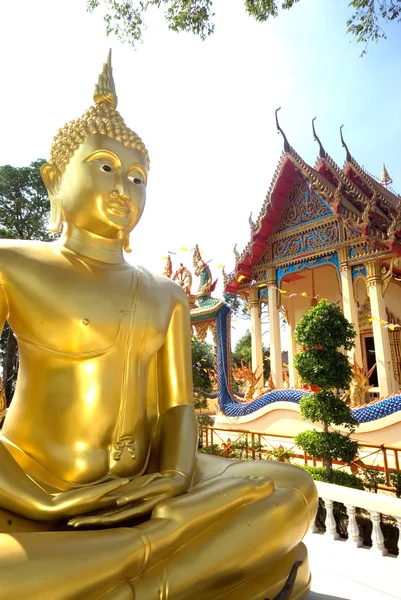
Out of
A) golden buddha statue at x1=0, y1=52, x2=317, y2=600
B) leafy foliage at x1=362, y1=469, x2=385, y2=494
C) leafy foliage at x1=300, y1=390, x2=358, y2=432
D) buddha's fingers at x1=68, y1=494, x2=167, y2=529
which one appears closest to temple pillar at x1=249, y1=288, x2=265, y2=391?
leafy foliage at x1=300, y1=390, x2=358, y2=432

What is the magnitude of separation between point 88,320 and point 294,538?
3.44 ft

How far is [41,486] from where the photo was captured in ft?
4.42

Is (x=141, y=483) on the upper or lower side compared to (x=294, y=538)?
upper

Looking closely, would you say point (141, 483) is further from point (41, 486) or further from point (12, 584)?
point (12, 584)

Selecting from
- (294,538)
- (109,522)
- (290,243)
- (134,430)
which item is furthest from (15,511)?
(290,243)

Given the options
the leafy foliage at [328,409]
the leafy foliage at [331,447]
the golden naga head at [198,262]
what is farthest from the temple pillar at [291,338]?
the leafy foliage at [331,447]

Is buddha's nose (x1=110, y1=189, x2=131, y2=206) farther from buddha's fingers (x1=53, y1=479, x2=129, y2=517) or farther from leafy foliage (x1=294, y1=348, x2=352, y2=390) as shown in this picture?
leafy foliage (x1=294, y1=348, x2=352, y2=390)

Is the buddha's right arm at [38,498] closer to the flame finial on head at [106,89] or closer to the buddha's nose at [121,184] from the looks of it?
the buddha's nose at [121,184]

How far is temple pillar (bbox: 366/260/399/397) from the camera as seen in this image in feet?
24.0

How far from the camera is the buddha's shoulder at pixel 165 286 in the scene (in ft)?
5.98

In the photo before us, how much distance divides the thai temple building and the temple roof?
0.9 inches

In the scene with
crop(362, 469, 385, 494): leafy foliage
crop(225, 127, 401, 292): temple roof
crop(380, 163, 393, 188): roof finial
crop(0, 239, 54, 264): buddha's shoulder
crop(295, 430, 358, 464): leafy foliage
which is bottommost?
crop(362, 469, 385, 494): leafy foliage

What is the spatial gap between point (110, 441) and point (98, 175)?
102cm

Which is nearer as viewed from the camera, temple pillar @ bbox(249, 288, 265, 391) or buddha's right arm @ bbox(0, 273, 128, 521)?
buddha's right arm @ bbox(0, 273, 128, 521)
